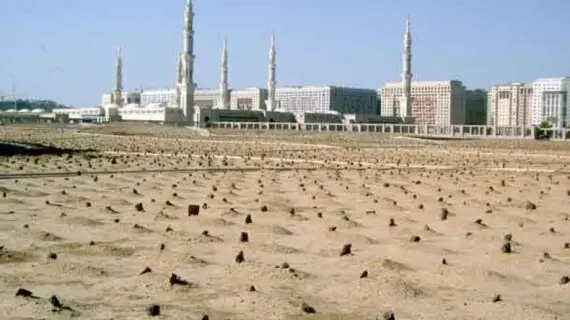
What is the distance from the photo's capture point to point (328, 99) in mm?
166375

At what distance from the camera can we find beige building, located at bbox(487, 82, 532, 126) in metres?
157

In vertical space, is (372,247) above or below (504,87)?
below

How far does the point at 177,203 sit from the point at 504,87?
16306 centimetres

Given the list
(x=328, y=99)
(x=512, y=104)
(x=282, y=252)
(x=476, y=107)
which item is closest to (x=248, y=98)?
(x=328, y=99)

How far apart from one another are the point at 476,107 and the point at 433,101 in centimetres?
2385

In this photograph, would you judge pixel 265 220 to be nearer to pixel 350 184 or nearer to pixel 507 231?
pixel 507 231

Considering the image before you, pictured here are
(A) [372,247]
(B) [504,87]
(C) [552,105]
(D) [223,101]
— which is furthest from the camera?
(B) [504,87]

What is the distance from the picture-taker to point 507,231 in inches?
315

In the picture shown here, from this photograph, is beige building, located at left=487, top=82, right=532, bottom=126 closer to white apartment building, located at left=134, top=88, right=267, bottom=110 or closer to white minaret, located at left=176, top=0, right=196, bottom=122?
white apartment building, located at left=134, top=88, right=267, bottom=110

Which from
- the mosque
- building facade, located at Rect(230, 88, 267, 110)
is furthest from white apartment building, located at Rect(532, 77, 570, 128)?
building facade, located at Rect(230, 88, 267, 110)

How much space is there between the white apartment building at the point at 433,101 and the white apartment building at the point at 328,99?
7185mm

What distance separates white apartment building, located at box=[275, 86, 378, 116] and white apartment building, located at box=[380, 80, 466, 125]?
23.6 feet

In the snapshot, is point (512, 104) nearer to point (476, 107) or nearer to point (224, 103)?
point (476, 107)

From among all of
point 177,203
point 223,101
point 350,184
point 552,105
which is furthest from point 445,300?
point 552,105
